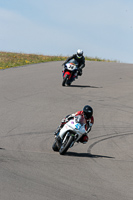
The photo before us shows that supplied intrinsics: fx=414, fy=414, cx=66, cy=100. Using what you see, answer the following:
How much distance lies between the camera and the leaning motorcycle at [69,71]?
67.5ft

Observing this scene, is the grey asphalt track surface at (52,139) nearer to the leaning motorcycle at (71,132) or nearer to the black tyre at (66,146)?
the black tyre at (66,146)

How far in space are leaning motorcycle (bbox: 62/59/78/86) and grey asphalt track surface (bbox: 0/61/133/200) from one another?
22.9 inches

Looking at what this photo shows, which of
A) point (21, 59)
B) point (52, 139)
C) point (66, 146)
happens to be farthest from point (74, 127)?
point (21, 59)

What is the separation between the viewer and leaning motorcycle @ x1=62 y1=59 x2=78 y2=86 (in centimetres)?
2056

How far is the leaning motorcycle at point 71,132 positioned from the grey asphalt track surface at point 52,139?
0.93 ft

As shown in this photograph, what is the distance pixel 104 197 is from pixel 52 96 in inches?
480

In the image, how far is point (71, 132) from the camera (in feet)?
30.2

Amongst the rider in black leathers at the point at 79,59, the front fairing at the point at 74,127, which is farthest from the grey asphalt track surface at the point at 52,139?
the rider in black leathers at the point at 79,59

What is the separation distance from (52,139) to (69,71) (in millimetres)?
9928

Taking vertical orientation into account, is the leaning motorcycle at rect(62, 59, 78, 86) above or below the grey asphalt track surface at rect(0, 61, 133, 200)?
above

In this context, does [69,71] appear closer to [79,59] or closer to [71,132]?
[79,59]

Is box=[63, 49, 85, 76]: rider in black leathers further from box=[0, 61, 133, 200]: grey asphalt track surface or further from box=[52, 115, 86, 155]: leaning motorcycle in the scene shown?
box=[52, 115, 86, 155]: leaning motorcycle

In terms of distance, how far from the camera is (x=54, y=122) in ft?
43.1

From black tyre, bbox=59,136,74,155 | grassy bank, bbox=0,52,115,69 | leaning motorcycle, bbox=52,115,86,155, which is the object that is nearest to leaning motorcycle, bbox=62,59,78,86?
grassy bank, bbox=0,52,115,69
